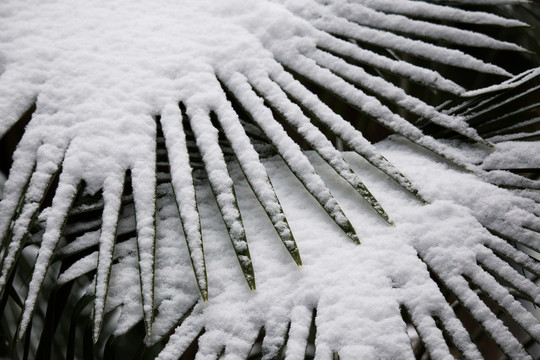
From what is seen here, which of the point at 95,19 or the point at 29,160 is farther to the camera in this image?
the point at 95,19

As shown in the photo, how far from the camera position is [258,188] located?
581 millimetres

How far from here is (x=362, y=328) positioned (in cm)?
51

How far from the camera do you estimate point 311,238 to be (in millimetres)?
583

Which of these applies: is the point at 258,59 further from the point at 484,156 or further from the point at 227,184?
the point at 484,156

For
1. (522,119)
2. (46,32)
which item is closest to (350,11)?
(522,119)

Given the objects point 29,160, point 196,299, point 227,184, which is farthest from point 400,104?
point 29,160

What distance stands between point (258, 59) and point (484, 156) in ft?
1.13

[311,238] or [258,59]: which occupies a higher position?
[258,59]

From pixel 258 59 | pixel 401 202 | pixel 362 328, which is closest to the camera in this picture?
pixel 362 328

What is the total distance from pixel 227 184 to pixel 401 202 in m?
0.22

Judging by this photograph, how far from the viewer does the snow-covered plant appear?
0.53 metres

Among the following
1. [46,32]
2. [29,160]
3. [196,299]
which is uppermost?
[46,32]

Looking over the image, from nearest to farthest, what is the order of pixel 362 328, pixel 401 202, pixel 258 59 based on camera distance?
pixel 362 328, pixel 401 202, pixel 258 59

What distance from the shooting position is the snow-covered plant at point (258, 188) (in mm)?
533
